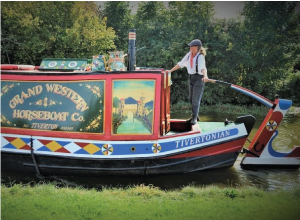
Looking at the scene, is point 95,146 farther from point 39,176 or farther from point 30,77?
point 30,77

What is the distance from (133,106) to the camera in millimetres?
6863

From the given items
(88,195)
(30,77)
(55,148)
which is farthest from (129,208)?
(30,77)

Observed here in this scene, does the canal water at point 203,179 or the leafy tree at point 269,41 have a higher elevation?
the leafy tree at point 269,41

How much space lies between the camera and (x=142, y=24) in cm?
1886

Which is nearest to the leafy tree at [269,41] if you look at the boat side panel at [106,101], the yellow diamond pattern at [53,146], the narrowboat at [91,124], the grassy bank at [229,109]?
the grassy bank at [229,109]

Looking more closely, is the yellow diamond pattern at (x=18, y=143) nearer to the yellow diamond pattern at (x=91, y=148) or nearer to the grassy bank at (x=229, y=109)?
the yellow diamond pattern at (x=91, y=148)

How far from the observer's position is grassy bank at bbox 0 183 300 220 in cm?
486

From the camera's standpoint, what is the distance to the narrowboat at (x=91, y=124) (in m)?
6.83

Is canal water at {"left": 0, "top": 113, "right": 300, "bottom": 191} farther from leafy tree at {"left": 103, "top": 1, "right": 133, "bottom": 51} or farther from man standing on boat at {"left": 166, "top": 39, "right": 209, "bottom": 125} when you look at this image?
leafy tree at {"left": 103, "top": 1, "right": 133, "bottom": 51}

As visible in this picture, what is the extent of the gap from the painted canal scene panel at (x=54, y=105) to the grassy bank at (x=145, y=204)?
1393mm

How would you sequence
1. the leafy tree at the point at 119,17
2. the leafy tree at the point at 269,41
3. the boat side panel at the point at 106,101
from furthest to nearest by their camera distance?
the leafy tree at the point at 119,17
the leafy tree at the point at 269,41
the boat side panel at the point at 106,101

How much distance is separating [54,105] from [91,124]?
83 cm

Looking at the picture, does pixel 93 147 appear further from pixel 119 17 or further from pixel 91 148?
pixel 119 17

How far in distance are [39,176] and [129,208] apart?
2.92 meters
